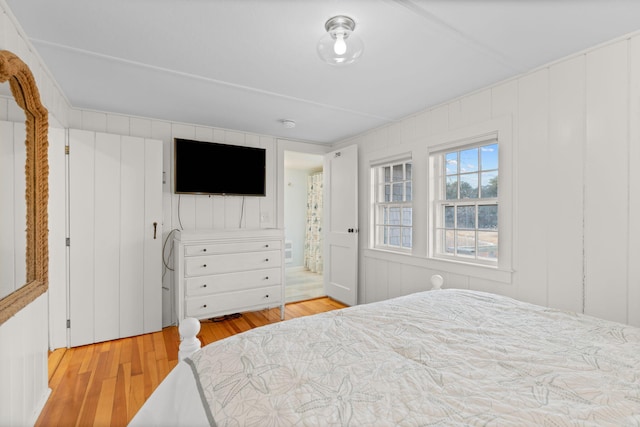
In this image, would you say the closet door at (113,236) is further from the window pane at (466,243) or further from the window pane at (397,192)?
the window pane at (466,243)

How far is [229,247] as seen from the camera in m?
3.24

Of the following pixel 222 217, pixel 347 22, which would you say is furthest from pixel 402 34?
pixel 222 217

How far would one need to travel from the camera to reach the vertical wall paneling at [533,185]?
7.11 feet

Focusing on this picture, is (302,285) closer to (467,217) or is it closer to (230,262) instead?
(230,262)

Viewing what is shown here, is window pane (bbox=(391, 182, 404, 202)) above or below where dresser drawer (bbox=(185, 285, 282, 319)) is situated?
above

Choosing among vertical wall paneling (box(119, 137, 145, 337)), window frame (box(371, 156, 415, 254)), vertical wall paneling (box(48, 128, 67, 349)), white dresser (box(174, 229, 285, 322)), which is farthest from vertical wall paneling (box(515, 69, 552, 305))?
vertical wall paneling (box(48, 128, 67, 349))

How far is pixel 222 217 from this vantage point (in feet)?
12.3

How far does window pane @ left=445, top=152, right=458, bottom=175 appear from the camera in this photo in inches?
114

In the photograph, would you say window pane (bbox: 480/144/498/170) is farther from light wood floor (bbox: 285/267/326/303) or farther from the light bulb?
light wood floor (bbox: 285/267/326/303)

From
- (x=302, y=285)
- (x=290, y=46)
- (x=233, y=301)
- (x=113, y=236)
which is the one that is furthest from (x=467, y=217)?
(x=113, y=236)

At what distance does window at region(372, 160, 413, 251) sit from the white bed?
1970 mm

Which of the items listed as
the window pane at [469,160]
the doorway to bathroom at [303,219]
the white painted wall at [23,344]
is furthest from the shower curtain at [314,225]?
the white painted wall at [23,344]

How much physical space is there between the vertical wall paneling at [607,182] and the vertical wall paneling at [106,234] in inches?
155

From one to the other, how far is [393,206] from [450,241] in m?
0.84
